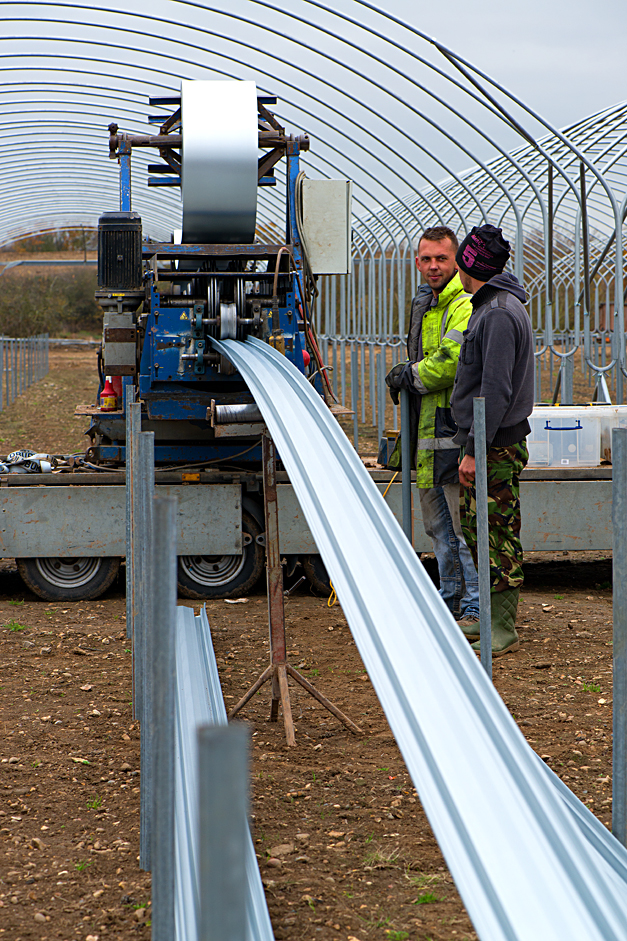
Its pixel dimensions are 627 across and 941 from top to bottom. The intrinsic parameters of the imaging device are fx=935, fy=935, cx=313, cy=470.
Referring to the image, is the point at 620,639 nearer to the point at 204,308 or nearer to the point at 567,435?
the point at 204,308

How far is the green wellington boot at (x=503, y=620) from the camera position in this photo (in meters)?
Result: 4.77

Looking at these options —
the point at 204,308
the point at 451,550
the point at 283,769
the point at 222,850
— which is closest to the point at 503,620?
the point at 451,550

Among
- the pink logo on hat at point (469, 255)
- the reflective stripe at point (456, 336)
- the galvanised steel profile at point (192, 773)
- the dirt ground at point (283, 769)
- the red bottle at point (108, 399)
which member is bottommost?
the dirt ground at point (283, 769)

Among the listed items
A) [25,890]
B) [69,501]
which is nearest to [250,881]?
[25,890]

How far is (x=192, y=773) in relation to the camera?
3105 millimetres

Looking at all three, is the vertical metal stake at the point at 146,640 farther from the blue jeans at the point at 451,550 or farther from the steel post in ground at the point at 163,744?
the blue jeans at the point at 451,550

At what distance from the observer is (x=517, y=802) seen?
1968 millimetres

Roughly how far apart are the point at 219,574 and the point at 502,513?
2.35 metres

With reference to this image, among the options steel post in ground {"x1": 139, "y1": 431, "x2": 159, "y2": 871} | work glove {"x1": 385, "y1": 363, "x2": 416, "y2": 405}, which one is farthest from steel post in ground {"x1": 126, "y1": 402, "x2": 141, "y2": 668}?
work glove {"x1": 385, "y1": 363, "x2": 416, "y2": 405}

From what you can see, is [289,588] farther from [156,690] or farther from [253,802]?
[156,690]

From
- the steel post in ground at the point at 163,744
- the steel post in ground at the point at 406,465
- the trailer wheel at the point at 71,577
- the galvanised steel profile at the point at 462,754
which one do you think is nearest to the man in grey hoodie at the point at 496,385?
the steel post in ground at the point at 406,465

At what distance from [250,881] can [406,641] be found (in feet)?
2.77

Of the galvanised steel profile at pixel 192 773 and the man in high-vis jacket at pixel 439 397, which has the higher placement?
the man in high-vis jacket at pixel 439 397

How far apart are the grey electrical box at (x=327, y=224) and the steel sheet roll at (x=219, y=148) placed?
1.86 ft
